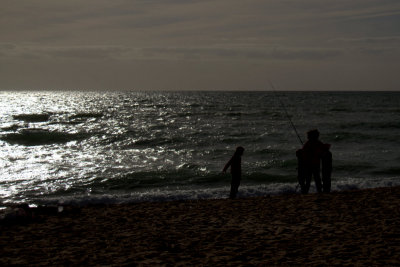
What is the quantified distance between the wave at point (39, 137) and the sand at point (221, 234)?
20.5 metres

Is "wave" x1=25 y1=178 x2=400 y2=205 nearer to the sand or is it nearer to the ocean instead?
the ocean

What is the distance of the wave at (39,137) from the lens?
96.0ft

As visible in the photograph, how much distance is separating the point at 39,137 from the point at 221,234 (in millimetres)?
26692

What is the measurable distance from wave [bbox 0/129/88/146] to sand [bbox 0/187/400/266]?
Answer: 20520 mm

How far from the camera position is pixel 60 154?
74.9 feet

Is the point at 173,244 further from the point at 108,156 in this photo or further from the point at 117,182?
the point at 108,156

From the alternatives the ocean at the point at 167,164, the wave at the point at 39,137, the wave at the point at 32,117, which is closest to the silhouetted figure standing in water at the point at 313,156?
the ocean at the point at 167,164

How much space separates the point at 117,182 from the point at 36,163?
6.01 meters

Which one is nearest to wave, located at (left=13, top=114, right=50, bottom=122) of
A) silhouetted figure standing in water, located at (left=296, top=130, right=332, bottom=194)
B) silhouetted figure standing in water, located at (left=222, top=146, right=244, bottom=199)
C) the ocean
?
the ocean

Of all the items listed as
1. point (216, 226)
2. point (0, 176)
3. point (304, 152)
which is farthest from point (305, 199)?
point (0, 176)

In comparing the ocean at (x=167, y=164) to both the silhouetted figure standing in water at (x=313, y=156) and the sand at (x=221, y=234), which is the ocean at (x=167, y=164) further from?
the sand at (x=221, y=234)

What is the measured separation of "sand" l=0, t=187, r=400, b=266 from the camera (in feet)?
20.6

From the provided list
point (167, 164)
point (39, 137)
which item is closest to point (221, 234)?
point (167, 164)

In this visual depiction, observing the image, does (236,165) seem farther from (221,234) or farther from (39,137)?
(39,137)
